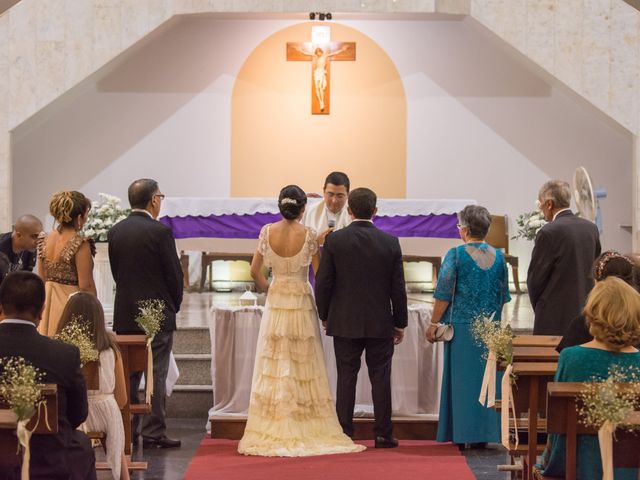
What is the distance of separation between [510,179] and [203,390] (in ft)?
20.6

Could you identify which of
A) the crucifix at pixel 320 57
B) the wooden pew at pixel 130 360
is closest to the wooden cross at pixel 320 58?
the crucifix at pixel 320 57

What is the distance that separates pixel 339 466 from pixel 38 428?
9.05 feet

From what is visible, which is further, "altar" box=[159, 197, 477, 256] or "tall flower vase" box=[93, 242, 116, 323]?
"altar" box=[159, 197, 477, 256]

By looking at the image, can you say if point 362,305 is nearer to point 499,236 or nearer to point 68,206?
point 68,206

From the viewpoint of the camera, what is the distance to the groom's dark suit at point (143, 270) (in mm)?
7387

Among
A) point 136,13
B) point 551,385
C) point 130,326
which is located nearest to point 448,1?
point 136,13

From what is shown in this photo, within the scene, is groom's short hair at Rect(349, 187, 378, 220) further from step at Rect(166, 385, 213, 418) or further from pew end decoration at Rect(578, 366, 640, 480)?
pew end decoration at Rect(578, 366, 640, 480)

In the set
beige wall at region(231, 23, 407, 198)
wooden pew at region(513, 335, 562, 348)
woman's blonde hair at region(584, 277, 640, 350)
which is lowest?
wooden pew at region(513, 335, 562, 348)

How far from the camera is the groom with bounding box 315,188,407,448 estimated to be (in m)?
7.39

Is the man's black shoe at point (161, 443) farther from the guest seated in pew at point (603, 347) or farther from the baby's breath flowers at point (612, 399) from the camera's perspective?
the baby's breath flowers at point (612, 399)

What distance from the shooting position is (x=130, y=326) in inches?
294

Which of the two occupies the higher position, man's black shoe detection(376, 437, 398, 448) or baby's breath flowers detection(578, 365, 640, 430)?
baby's breath flowers detection(578, 365, 640, 430)

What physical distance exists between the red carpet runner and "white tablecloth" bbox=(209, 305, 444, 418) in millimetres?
673

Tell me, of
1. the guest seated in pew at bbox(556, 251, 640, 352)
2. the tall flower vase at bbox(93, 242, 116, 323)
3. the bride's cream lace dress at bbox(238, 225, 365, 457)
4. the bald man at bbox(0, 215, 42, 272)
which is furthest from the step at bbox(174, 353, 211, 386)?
the guest seated in pew at bbox(556, 251, 640, 352)
